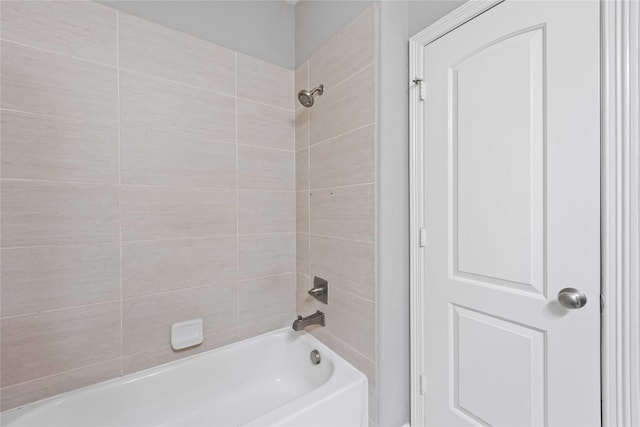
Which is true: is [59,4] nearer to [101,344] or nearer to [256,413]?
[101,344]

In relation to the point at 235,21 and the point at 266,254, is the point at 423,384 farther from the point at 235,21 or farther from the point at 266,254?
the point at 235,21

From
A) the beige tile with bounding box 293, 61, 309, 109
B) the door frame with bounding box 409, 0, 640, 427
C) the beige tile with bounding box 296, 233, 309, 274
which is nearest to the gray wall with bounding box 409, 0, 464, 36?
the door frame with bounding box 409, 0, 640, 427

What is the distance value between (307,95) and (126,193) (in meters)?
0.99

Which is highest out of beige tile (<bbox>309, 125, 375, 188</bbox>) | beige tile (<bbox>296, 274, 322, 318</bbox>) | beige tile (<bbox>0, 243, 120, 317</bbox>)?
beige tile (<bbox>309, 125, 375, 188</bbox>)

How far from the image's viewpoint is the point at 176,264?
1.43 m

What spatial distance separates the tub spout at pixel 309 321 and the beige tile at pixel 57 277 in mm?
856

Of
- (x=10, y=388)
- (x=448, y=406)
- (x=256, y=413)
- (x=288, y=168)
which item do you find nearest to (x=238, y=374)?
(x=256, y=413)

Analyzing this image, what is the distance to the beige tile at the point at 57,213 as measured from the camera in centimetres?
110

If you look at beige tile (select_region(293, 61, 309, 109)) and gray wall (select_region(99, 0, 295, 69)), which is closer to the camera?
gray wall (select_region(99, 0, 295, 69))

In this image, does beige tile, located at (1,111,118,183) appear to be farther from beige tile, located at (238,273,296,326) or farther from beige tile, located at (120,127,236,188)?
beige tile, located at (238,273,296,326)

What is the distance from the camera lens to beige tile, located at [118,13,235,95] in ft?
4.28

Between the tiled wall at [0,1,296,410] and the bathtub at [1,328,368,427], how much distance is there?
73 mm

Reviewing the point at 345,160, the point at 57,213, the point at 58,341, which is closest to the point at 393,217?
the point at 345,160

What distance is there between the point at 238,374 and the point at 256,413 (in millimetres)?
220
